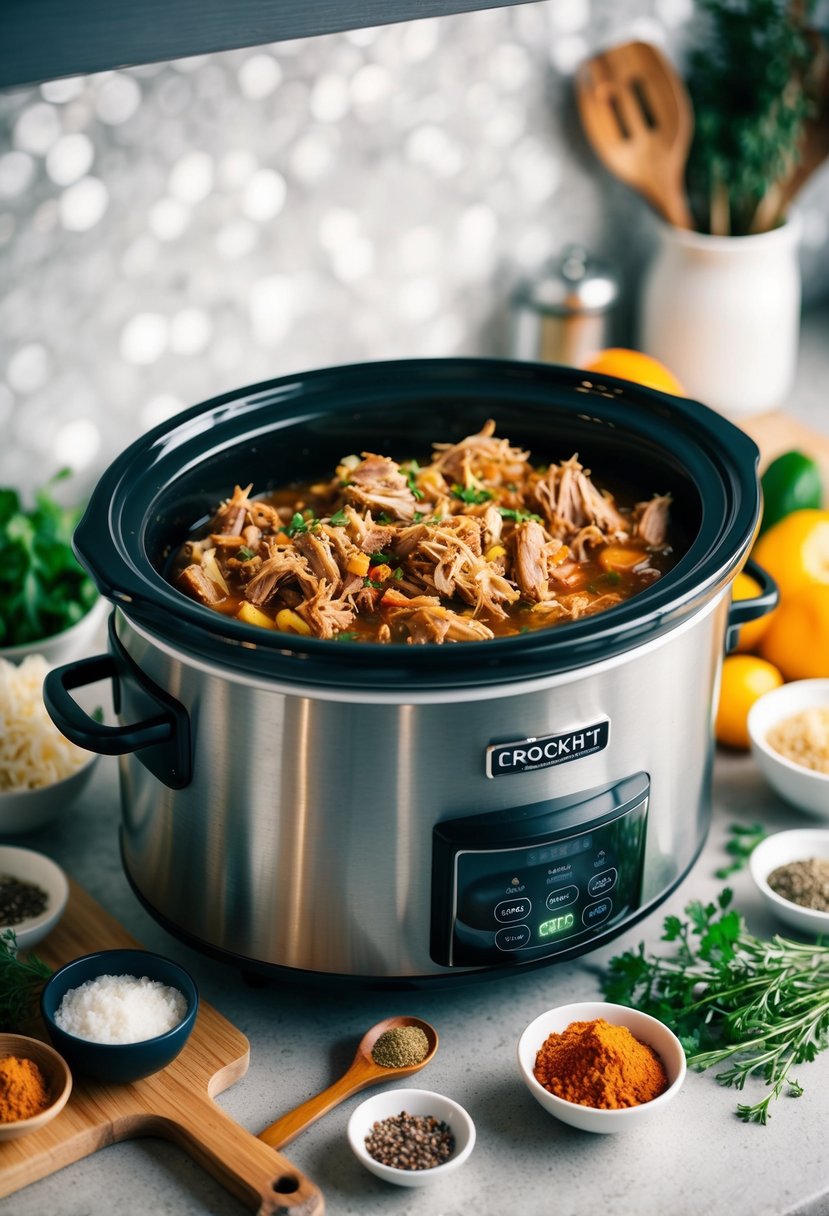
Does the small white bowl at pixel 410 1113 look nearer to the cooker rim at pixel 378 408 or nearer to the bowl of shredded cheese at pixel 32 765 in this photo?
the cooker rim at pixel 378 408

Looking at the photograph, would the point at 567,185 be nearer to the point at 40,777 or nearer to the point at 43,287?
the point at 43,287

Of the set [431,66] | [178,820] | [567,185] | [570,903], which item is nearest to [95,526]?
[178,820]

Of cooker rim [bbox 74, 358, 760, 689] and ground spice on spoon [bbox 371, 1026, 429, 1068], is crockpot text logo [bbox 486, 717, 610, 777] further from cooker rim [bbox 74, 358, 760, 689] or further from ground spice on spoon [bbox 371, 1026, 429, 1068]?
ground spice on spoon [bbox 371, 1026, 429, 1068]

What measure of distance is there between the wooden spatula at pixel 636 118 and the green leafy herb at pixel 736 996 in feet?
5.96

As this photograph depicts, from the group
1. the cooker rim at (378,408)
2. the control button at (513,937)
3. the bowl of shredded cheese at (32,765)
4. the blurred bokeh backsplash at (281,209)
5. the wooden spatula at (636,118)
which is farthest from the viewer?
the wooden spatula at (636,118)

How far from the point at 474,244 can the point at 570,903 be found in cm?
189

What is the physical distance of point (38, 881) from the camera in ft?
6.78

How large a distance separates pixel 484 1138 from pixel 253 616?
69cm

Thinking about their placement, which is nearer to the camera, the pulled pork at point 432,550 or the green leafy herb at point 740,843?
the pulled pork at point 432,550

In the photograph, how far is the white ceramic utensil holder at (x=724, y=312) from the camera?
3.25m

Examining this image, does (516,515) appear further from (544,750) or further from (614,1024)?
(614,1024)

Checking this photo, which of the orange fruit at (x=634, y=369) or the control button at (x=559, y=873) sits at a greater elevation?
the orange fruit at (x=634, y=369)

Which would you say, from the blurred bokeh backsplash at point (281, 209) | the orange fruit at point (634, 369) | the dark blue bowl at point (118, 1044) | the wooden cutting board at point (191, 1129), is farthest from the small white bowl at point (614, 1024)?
the blurred bokeh backsplash at point (281, 209)

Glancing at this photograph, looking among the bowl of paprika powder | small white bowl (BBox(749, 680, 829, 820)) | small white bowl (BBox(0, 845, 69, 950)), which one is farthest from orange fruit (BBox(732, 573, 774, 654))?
the bowl of paprika powder
